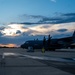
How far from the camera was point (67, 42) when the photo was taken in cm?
9562

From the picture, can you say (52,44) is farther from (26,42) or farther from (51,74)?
(51,74)

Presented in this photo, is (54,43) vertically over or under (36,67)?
over

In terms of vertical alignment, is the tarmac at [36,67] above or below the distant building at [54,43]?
below

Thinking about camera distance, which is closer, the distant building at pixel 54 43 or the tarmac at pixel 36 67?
the tarmac at pixel 36 67

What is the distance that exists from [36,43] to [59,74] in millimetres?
78518

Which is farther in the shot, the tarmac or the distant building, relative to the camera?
the distant building

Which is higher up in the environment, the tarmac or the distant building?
the distant building

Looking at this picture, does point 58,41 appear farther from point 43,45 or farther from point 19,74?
point 19,74

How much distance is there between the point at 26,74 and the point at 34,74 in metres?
0.48

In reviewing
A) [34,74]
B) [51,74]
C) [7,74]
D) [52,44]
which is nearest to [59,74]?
[51,74]

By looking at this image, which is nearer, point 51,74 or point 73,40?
point 51,74

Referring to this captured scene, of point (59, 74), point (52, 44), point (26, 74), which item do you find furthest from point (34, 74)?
point (52, 44)

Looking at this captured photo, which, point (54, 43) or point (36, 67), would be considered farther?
point (54, 43)

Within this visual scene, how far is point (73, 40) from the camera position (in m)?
95.1
